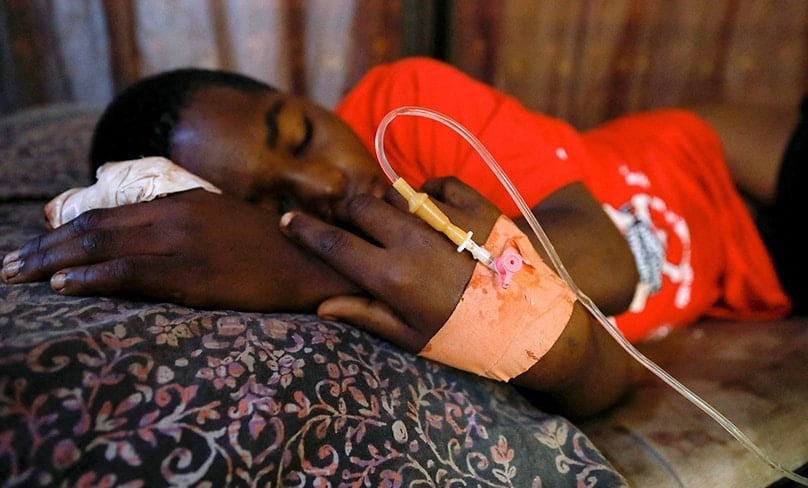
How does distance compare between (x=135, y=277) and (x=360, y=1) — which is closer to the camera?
(x=135, y=277)

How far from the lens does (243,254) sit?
69 centimetres

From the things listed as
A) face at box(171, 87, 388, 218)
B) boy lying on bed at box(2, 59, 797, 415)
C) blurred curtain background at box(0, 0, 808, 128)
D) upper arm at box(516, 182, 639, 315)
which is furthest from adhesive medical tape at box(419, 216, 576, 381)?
blurred curtain background at box(0, 0, 808, 128)

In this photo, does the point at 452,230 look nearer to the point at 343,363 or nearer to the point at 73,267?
the point at 343,363

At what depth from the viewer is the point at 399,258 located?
24.6 inches

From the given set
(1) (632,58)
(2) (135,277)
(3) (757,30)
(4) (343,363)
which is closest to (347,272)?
(4) (343,363)

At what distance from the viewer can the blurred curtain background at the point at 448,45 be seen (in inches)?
65.8

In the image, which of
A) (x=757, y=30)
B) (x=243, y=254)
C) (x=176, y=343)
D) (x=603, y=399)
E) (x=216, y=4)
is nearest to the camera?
(x=176, y=343)

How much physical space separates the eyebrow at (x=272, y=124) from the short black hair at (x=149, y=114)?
0.07m

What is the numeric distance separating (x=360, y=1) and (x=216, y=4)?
390 millimetres

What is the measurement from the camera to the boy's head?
0.85 m

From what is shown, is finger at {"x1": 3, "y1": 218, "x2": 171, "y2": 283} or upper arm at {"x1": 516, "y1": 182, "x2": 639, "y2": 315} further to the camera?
upper arm at {"x1": 516, "y1": 182, "x2": 639, "y2": 315}

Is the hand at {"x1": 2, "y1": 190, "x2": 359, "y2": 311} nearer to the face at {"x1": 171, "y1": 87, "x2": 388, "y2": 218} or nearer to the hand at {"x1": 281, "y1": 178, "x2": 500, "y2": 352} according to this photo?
the hand at {"x1": 281, "y1": 178, "x2": 500, "y2": 352}

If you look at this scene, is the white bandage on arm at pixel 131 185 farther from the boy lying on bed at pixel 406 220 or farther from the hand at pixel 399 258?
the hand at pixel 399 258

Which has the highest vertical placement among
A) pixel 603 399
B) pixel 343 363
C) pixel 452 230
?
pixel 452 230
